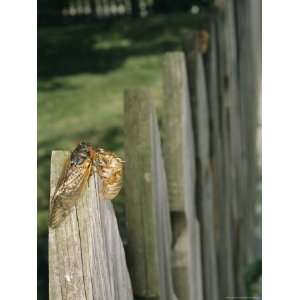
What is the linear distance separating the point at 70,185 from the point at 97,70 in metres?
2.00

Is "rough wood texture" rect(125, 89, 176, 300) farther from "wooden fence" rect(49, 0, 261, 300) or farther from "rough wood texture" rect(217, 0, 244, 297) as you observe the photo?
"rough wood texture" rect(217, 0, 244, 297)

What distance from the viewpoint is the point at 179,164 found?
92 centimetres

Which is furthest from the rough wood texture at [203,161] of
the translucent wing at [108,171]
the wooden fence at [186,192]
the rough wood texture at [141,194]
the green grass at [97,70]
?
the green grass at [97,70]

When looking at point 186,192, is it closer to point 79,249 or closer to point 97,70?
point 79,249

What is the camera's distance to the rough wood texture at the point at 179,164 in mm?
917

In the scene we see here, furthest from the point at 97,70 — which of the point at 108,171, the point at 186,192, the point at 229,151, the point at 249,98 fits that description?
the point at 108,171

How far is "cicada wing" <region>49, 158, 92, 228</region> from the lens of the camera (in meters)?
0.57

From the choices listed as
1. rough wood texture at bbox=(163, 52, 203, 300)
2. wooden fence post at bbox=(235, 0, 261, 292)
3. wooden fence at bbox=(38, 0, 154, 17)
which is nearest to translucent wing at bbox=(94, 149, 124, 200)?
rough wood texture at bbox=(163, 52, 203, 300)

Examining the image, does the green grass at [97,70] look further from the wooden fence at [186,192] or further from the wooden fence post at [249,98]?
the wooden fence at [186,192]

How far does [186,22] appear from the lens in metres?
2.59

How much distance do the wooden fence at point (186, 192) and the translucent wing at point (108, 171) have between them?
0.01 m

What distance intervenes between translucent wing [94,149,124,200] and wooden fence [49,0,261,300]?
0.01 m
